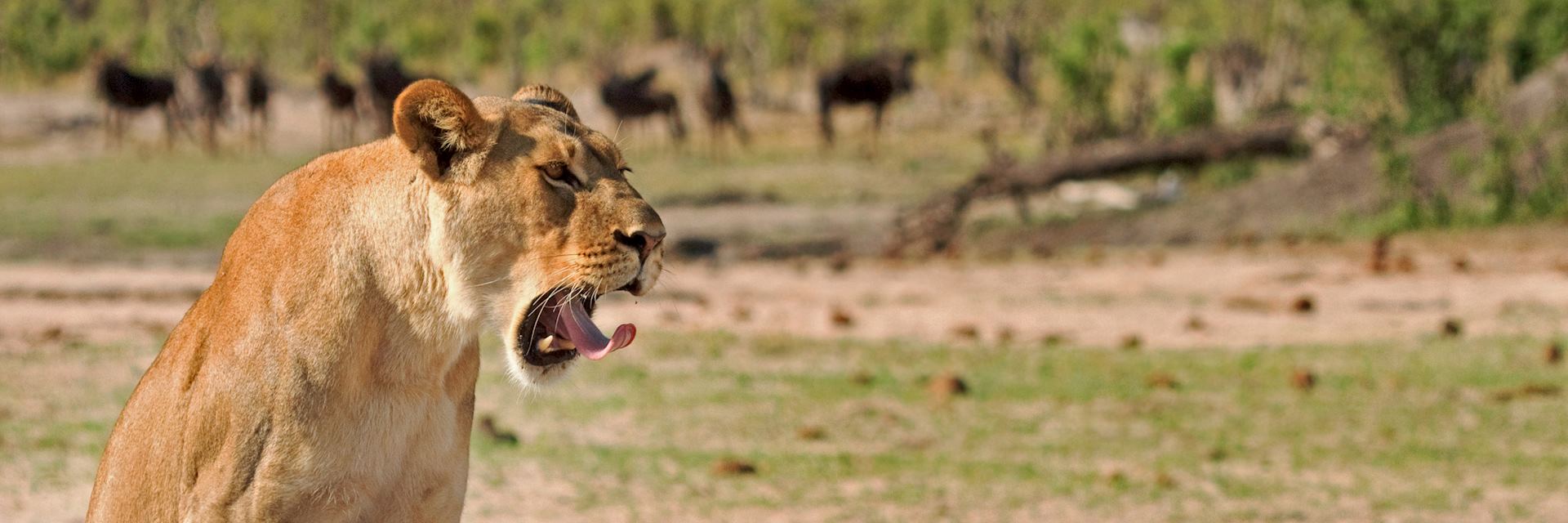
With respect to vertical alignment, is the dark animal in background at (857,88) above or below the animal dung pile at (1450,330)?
below

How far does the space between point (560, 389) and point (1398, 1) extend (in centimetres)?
1172

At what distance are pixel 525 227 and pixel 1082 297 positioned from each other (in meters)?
10.8

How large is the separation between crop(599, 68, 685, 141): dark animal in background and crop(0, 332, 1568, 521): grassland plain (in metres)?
24.2

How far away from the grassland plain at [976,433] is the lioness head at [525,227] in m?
3.64

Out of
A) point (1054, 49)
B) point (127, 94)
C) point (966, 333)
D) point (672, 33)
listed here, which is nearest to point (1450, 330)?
point (966, 333)

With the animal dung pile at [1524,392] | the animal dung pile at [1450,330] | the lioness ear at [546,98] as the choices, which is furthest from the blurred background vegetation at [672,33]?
the lioness ear at [546,98]

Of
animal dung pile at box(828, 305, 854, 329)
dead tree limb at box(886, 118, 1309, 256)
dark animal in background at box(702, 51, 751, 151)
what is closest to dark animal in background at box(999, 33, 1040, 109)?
dark animal in background at box(702, 51, 751, 151)

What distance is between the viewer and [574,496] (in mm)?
7426

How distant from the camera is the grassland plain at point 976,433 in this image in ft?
24.2

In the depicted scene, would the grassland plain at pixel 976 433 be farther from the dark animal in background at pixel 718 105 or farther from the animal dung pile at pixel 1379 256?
the dark animal in background at pixel 718 105

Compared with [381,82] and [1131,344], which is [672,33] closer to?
[381,82]

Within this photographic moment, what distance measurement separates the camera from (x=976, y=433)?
888cm

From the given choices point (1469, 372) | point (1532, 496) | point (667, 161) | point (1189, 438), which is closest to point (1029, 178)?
point (1469, 372)

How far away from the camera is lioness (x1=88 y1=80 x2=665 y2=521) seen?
140 inches
